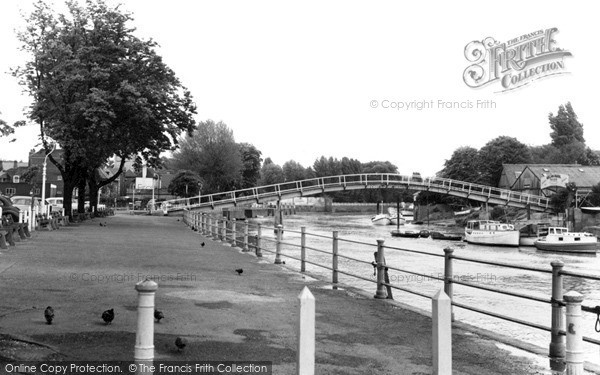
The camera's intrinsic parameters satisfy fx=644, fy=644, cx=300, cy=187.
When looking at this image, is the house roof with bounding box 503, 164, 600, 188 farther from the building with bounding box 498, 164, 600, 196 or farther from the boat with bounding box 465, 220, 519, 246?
the boat with bounding box 465, 220, 519, 246

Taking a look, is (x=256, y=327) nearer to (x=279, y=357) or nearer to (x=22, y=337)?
(x=279, y=357)

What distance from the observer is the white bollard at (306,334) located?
4324 millimetres

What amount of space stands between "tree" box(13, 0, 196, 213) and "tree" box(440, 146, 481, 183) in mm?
72581

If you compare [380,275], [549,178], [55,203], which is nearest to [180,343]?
[380,275]

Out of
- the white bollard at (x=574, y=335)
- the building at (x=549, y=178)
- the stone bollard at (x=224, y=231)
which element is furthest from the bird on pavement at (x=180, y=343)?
the building at (x=549, y=178)

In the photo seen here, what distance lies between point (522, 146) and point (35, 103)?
3286 inches

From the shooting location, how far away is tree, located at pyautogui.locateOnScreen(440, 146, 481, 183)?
10526 centimetres

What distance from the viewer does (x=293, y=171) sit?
180m

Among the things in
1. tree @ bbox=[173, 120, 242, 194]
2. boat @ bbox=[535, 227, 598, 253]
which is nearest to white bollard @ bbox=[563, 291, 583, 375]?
boat @ bbox=[535, 227, 598, 253]

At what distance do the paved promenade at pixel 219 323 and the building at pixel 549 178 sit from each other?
74.3m

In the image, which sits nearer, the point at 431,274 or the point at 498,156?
the point at 431,274

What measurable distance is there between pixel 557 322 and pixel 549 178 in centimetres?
7975

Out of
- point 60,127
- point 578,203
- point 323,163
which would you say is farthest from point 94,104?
point 323,163

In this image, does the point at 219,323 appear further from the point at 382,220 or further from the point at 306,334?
the point at 382,220
